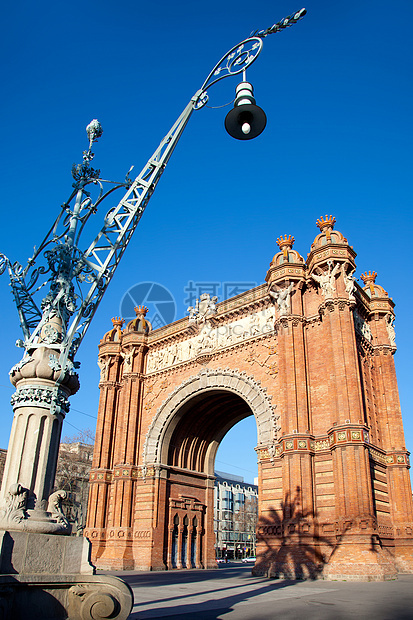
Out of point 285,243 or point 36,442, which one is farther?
point 285,243

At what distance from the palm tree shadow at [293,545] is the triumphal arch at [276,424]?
51 millimetres

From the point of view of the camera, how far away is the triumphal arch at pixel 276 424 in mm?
20375

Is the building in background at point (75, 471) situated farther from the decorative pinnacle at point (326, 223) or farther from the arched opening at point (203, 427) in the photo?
the decorative pinnacle at point (326, 223)

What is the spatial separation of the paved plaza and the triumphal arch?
10.9 feet

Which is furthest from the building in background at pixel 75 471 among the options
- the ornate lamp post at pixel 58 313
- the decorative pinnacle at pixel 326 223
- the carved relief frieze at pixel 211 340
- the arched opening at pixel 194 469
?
the ornate lamp post at pixel 58 313

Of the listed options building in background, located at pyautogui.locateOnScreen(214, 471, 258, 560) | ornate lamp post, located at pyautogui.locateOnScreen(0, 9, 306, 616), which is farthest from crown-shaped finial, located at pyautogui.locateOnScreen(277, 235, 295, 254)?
building in background, located at pyautogui.locateOnScreen(214, 471, 258, 560)

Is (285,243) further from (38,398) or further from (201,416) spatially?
(38,398)

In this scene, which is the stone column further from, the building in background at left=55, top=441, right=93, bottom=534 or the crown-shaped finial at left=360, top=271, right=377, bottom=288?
the building in background at left=55, top=441, right=93, bottom=534

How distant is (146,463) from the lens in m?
29.8

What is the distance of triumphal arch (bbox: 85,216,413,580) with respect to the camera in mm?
20375

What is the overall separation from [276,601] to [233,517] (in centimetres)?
8115

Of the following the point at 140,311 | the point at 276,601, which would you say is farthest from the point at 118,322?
the point at 276,601

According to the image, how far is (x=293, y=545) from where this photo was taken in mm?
20156

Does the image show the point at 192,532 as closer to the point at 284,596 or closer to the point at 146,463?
the point at 146,463
